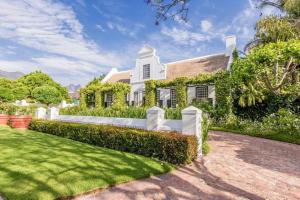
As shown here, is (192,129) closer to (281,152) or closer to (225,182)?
(225,182)

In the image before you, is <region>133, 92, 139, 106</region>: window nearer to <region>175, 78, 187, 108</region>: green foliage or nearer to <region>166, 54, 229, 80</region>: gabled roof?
<region>166, 54, 229, 80</region>: gabled roof

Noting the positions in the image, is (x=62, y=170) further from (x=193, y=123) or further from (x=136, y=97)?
(x=136, y=97)

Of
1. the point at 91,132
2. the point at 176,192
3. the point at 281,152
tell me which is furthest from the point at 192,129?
the point at 91,132

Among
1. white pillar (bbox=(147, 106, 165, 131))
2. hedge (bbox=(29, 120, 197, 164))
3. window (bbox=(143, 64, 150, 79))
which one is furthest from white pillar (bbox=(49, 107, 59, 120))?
window (bbox=(143, 64, 150, 79))

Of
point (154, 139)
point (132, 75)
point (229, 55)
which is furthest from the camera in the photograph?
point (132, 75)

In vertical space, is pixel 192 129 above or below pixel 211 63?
below

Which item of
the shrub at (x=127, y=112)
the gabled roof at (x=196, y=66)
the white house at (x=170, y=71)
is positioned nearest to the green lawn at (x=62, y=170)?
the shrub at (x=127, y=112)

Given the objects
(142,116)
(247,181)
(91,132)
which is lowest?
(247,181)

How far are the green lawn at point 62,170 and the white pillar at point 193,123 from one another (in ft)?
5.12

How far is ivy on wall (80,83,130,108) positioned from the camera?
2800 cm

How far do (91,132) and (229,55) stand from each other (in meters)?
17.2

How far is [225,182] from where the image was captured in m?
6.17

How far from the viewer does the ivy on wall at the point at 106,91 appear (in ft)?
91.9

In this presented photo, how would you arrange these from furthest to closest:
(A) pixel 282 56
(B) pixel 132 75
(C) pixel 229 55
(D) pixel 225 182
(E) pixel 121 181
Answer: (B) pixel 132 75, (C) pixel 229 55, (A) pixel 282 56, (D) pixel 225 182, (E) pixel 121 181
